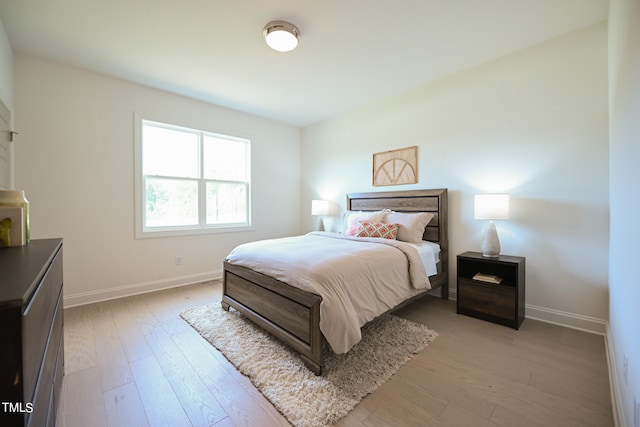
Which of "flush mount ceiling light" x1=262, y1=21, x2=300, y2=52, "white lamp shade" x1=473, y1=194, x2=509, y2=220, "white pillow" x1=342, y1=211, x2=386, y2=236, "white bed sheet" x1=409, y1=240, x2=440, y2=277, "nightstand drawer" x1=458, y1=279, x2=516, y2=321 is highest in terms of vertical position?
"flush mount ceiling light" x1=262, y1=21, x2=300, y2=52

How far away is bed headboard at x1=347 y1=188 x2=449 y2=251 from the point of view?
310 cm

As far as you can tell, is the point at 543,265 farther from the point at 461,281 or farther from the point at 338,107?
the point at 338,107

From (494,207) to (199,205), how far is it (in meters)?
3.69

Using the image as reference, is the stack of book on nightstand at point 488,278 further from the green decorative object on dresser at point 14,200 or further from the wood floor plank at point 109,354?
the green decorative object on dresser at point 14,200

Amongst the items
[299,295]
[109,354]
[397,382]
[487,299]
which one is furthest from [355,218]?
[109,354]

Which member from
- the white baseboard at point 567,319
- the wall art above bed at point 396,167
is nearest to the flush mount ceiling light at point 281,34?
the wall art above bed at point 396,167

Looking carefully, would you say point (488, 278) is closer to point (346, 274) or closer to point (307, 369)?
point (346, 274)

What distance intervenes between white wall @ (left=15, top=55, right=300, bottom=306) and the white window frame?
0.21 ft

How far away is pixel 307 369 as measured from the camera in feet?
5.78

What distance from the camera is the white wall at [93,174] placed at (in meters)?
2.66

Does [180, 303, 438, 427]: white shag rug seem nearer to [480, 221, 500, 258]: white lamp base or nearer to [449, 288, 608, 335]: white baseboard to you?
[480, 221, 500, 258]: white lamp base

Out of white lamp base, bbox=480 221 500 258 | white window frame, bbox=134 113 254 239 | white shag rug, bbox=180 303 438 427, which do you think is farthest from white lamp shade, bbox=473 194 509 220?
white window frame, bbox=134 113 254 239

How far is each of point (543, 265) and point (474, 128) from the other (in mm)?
1565

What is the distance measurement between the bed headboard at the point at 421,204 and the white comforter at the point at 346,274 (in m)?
0.78
